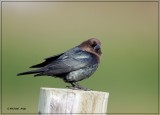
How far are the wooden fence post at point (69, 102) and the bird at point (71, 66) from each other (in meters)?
1.30

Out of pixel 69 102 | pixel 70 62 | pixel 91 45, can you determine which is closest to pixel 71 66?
pixel 70 62

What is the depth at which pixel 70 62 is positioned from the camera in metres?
7.29

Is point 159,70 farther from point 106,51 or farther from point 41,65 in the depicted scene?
point 41,65

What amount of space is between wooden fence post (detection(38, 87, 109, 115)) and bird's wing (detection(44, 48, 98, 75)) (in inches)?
57.2

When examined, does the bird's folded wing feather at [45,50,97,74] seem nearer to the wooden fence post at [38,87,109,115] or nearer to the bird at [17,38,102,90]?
the bird at [17,38,102,90]

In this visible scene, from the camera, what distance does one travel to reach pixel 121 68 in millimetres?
14141

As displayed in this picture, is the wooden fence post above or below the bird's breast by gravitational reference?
below

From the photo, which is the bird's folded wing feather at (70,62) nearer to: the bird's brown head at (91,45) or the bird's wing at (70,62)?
the bird's wing at (70,62)

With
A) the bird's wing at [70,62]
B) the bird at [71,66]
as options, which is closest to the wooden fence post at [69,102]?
the bird at [71,66]

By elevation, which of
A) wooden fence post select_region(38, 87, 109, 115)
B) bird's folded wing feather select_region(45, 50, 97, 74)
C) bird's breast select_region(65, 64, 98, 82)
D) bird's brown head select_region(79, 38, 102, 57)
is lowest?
wooden fence post select_region(38, 87, 109, 115)

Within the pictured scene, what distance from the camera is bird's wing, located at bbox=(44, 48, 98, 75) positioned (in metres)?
7.16

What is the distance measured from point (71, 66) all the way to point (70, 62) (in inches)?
1.7

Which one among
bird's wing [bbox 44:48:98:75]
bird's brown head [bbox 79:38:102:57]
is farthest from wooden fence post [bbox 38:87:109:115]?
bird's brown head [bbox 79:38:102:57]

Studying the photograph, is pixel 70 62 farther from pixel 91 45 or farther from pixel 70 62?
pixel 91 45
